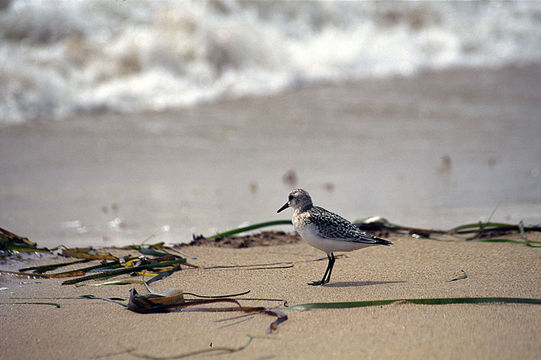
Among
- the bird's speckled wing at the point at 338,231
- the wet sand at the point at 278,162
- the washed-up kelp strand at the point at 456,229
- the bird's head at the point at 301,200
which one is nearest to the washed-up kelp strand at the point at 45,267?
the wet sand at the point at 278,162

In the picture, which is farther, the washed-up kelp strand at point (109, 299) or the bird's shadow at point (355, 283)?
the bird's shadow at point (355, 283)

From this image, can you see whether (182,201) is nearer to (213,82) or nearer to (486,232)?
(486,232)

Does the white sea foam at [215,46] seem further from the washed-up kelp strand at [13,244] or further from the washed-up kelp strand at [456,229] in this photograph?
the washed-up kelp strand at [456,229]

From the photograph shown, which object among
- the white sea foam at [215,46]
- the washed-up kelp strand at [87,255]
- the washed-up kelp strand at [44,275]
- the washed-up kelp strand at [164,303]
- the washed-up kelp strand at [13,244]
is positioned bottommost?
the washed-up kelp strand at [164,303]

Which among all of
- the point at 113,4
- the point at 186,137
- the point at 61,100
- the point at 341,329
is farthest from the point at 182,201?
the point at 113,4

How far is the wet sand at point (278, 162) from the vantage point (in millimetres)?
5531

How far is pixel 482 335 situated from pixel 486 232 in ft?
6.81

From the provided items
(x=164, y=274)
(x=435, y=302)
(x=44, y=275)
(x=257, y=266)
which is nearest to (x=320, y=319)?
(x=435, y=302)

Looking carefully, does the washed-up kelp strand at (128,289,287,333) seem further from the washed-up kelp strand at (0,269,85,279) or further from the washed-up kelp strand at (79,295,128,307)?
the washed-up kelp strand at (0,269,85,279)

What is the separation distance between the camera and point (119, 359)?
2.45 metres

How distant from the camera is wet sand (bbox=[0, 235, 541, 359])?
8.18 ft

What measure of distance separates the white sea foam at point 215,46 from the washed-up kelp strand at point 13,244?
519 centimetres

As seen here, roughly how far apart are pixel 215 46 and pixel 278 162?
4.66 meters

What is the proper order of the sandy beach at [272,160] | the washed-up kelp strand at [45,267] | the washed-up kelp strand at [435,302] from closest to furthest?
the sandy beach at [272,160], the washed-up kelp strand at [435,302], the washed-up kelp strand at [45,267]
